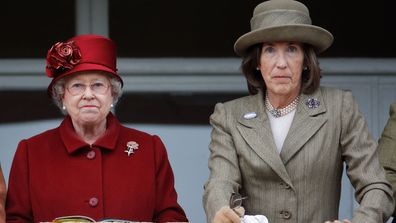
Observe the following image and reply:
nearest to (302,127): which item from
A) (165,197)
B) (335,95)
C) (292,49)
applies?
(335,95)

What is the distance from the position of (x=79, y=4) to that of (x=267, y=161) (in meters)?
2.25

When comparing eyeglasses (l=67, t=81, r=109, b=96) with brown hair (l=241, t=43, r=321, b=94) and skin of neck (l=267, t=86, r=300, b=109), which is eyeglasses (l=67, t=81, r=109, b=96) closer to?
brown hair (l=241, t=43, r=321, b=94)

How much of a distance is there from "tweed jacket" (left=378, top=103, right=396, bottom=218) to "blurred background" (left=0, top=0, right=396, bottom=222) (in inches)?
64.2

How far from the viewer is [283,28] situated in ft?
15.2

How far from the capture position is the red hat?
4836 millimetres

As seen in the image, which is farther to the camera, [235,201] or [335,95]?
[335,95]

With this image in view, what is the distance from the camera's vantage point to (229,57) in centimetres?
656

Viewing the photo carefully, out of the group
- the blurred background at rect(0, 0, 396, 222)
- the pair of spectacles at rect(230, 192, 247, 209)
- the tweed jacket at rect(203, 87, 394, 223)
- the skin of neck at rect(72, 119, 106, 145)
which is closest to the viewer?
the pair of spectacles at rect(230, 192, 247, 209)

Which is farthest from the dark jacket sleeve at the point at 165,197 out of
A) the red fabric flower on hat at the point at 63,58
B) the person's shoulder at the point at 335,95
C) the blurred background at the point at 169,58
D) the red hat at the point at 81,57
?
the blurred background at the point at 169,58

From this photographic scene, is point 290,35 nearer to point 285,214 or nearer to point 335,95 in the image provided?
point 335,95

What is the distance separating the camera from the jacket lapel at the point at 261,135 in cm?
458

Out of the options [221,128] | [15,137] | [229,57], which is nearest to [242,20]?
[229,57]

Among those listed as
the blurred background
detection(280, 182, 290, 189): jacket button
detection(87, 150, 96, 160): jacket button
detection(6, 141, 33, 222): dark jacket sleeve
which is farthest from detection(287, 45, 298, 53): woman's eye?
the blurred background

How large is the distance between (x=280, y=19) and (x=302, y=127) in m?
0.41
